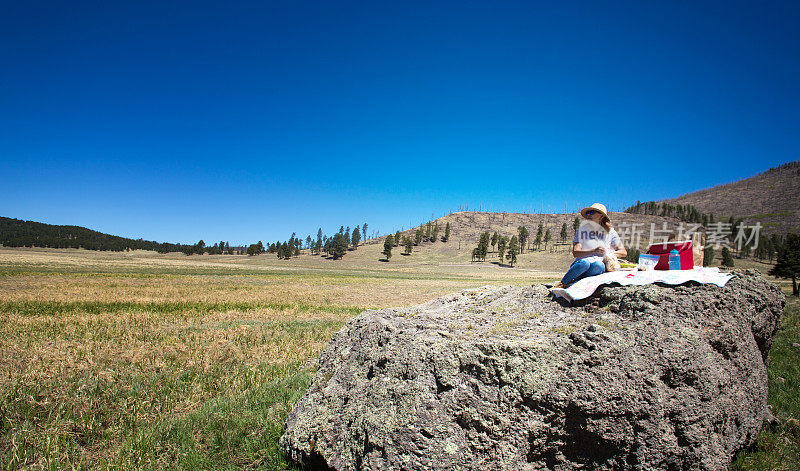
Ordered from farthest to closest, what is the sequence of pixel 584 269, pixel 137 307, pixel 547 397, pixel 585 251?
pixel 137 307
pixel 585 251
pixel 584 269
pixel 547 397

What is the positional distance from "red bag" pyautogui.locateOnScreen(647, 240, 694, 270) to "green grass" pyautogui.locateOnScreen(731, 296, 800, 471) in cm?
276

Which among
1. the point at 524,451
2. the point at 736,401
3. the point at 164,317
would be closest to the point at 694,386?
the point at 736,401

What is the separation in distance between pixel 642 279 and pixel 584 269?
3.38ft

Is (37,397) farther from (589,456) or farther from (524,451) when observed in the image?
(589,456)

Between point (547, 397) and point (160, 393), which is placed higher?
point (547, 397)

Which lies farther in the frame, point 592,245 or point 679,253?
point 592,245

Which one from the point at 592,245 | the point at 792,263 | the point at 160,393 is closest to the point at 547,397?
the point at 592,245

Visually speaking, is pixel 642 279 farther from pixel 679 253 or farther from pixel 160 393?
pixel 160 393

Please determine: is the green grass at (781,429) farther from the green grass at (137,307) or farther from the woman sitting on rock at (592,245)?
the green grass at (137,307)

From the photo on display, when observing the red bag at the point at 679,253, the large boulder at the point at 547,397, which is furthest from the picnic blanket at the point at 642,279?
the large boulder at the point at 547,397

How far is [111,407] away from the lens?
558cm

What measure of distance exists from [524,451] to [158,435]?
5.04 meters

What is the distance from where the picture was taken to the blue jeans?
6.05 metres

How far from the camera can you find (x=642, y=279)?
514 cm
